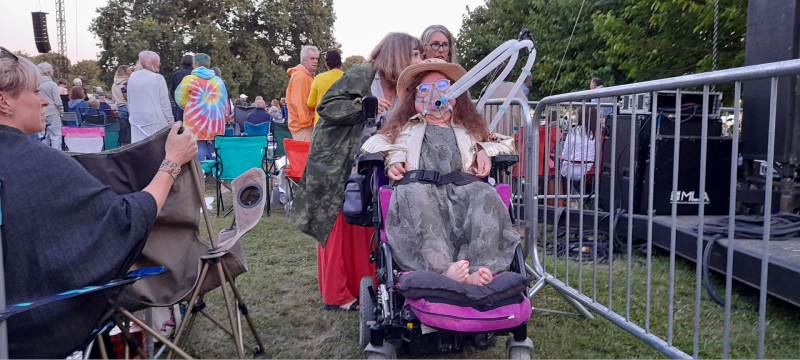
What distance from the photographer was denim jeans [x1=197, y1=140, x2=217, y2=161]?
27.5ft

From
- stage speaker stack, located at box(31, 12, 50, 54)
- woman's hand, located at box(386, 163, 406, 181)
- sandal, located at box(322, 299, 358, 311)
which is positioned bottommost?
sandal, located at box(322, 299, 358, 311)

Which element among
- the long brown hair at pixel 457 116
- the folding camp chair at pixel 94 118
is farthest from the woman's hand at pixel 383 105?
the folding camp chair at pixel 94 118

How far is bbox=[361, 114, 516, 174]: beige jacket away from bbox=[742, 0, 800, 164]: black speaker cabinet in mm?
2661

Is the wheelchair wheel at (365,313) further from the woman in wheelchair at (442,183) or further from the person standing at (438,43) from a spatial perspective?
the person standing at (438,43)

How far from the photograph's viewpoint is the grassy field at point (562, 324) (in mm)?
3039

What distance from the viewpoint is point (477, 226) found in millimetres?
2725

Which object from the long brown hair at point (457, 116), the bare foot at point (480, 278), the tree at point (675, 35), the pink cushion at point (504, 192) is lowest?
the bare foot at point (480, 278)

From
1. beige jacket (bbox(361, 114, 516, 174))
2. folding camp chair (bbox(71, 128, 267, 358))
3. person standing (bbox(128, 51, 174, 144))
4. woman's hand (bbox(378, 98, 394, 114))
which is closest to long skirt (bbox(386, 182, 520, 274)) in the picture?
beige jacket (bbox(361, 114, 516, 174))

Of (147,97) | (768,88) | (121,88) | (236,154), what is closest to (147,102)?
(147,97)

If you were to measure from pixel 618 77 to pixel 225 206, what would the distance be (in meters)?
13.1

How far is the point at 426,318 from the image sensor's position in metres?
2.33

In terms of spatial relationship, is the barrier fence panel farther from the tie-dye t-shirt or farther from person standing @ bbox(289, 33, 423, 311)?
the tie-dye t-shirt

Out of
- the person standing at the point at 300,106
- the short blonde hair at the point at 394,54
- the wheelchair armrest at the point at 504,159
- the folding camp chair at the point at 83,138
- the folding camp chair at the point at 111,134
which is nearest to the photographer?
the wheelchair armrest at the point at 504,159

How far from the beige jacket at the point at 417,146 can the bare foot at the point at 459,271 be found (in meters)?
0.74
